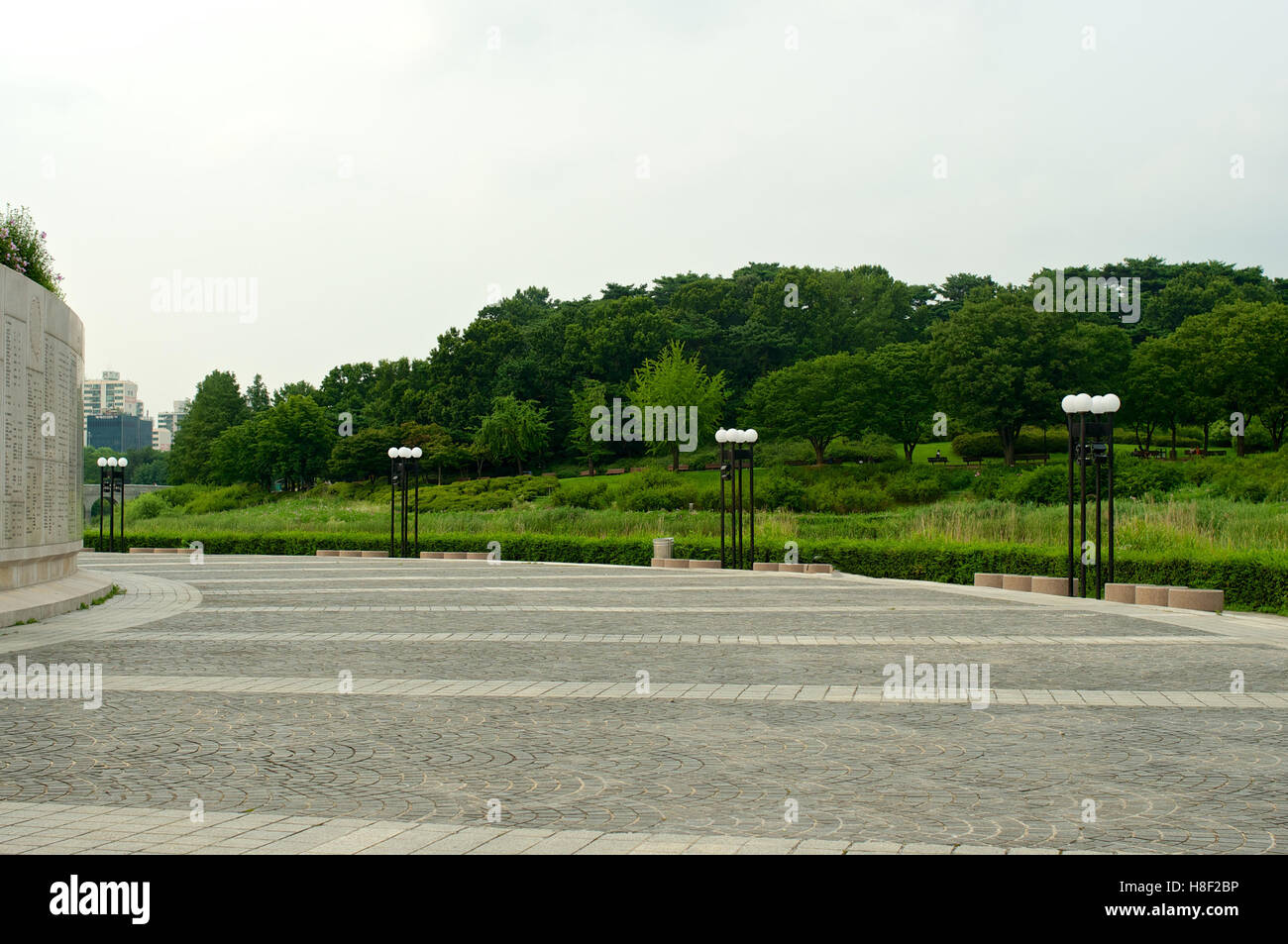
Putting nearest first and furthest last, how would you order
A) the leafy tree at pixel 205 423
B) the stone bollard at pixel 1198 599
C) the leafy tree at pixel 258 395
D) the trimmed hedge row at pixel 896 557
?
the stone bollard at pixel 1198 599 < the trimmed hedge row at pixel 896 557 < the leafy tree at pixel 205 423 < the leafy tree at pixel 258 395

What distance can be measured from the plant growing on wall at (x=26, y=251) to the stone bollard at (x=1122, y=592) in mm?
17060

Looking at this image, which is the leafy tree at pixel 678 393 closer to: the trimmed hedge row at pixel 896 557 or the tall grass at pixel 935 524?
the tall grass at pixel 935 524

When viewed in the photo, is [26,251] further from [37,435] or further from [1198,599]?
[1198,599]

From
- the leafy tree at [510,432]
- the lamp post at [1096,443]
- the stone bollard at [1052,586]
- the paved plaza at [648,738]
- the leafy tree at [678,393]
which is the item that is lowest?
the stone bollard at [1052,586]

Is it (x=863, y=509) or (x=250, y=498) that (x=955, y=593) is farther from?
(x=250, y=498)

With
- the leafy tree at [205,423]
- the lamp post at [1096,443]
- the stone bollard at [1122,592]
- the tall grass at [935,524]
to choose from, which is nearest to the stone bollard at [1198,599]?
the stone bollard at [1122,592]

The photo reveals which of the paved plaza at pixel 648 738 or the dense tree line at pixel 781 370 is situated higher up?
the dense tree line at pixel 781 370

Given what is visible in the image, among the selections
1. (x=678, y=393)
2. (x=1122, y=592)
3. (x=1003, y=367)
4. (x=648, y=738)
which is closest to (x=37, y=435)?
(x=648, y=738)

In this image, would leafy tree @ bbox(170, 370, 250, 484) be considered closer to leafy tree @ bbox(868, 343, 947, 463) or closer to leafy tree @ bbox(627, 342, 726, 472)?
leafy tree @ bbox(627, 342, 726, 472)

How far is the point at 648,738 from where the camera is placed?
7.25m

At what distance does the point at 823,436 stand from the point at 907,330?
26.7 meters

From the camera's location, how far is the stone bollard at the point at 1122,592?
17.0 m

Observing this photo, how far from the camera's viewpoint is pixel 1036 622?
14273mm

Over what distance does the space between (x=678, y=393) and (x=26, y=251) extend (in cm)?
5467
